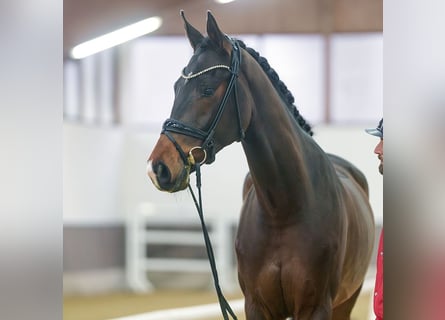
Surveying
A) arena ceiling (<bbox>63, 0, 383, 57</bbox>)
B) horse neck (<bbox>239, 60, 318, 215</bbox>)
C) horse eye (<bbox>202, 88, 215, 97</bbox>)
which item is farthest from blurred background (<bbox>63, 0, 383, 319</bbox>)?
horse eye (<bbox>202, 88, 215, 97</bbox>)

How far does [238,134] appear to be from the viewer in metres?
1.22

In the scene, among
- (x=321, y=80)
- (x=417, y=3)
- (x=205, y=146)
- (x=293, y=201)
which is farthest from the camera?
(x=321, y=80)

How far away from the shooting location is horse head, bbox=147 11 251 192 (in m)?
1.13

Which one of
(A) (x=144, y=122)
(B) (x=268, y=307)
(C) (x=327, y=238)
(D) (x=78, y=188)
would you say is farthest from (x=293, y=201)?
(D) (x=78, y=188)

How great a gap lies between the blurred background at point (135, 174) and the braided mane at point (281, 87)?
36 mm

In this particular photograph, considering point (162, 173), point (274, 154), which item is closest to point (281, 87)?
point (274, 154)

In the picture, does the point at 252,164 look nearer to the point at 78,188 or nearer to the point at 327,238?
the point at 327,238

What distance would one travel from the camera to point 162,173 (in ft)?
3.70

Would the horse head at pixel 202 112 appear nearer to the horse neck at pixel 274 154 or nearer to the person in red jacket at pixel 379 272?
the horse neck at pixel 274 154

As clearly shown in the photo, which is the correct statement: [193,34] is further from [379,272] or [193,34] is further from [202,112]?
[379,272]

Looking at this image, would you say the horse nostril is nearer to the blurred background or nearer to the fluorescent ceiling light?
the blurred background

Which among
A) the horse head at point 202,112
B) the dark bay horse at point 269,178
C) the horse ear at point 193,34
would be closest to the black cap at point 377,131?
the dark bay horse at point 269,178

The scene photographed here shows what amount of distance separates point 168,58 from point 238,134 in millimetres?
346

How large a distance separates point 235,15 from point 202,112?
1.12ft
